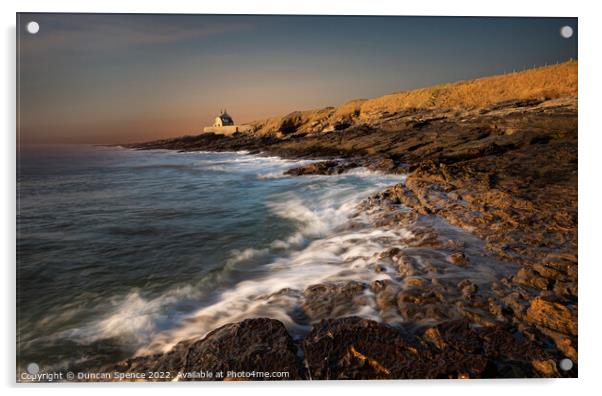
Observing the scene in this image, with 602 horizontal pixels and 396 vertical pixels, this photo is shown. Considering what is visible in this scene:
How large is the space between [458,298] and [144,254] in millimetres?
3191

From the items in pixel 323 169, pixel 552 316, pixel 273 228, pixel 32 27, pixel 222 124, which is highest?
pixel 32 27

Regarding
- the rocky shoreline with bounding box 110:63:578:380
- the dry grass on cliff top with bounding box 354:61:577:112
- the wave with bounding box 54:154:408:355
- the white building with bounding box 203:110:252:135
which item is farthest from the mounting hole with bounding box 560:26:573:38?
the white building with bounding box 203:110:252:135

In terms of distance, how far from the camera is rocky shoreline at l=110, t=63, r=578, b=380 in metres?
2.34

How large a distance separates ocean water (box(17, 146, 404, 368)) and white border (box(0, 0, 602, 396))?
0.22 meters

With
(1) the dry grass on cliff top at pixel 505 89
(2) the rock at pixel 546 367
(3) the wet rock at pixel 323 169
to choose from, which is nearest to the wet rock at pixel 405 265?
(2) the rock at pixel 546 367

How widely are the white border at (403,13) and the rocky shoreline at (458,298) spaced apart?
19 centimetres

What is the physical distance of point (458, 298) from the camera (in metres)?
2.65

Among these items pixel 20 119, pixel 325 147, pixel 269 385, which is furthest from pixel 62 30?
pixel 325 147

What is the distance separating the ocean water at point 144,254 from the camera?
280 cm

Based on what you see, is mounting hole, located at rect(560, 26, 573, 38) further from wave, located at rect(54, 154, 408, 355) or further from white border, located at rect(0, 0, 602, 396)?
wave, located at rect(54, 154, 408, 355)

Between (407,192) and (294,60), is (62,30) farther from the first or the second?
(407,192)

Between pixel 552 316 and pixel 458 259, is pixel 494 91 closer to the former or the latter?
pixel 458 259

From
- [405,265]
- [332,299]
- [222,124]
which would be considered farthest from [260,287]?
[222,124]

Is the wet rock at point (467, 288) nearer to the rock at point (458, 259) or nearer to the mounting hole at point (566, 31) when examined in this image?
the rock at point (458, 259)
